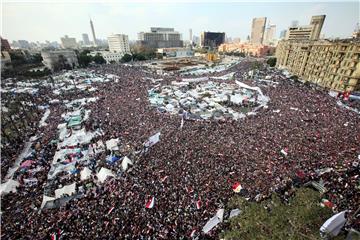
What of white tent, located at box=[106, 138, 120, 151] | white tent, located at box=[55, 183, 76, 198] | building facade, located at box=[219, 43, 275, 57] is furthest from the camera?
building facade, located at box=[219, 43, 275, 57]

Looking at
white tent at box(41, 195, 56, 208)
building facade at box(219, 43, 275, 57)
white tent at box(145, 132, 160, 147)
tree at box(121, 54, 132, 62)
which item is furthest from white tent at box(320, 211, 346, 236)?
building facade at box(219, 43, 275, 57)

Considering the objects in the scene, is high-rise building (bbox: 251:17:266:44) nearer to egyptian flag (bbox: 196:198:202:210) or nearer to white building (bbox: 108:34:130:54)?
white building (bbox: 108:34:130:54)

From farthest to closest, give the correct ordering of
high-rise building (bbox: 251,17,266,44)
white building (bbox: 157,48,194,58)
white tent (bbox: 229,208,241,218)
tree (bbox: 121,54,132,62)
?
high-rise building (bbox: 251,17,266,44)
white building (bbox: 157,48,194,58)
tree (bbox: 121,54,132,62)
white tent (bbox: 229,208,241,218)

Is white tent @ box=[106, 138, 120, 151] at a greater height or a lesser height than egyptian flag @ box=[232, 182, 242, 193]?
lesser

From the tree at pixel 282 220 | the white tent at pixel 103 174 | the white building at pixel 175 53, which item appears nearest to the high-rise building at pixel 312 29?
the white building at pixel 175 53

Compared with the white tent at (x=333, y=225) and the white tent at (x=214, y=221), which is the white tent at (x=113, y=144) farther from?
the white tent at (x=333, y=225)

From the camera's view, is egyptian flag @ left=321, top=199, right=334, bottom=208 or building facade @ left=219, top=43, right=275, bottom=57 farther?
building facade @ left=219, top=43, right=275, bottom=57

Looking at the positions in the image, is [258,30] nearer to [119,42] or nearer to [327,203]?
[119,42]
